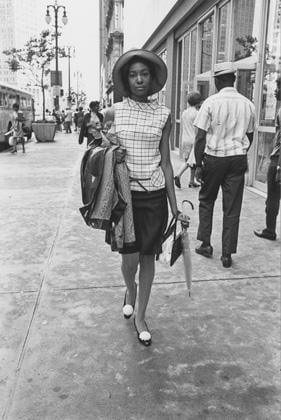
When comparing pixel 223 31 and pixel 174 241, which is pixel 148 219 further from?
pixel 223 31

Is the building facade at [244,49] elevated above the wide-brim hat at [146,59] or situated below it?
above

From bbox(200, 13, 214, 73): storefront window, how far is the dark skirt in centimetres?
838

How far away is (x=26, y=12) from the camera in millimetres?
56094

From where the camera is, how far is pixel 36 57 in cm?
3122

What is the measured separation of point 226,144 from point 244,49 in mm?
4929

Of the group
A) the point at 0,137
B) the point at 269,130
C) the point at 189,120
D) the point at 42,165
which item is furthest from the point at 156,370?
the point at 0,137

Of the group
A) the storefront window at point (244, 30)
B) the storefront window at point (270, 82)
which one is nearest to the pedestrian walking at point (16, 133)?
the storefront window at point (244, 30)

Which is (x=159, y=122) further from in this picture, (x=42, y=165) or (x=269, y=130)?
(x=42, y=165)

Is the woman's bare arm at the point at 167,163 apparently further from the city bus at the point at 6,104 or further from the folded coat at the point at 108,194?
the city bus at the point at 6,104

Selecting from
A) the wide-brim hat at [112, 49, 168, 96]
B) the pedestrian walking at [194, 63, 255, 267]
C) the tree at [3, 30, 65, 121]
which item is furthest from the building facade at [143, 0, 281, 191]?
the tree at [3, 30, 65, 121]

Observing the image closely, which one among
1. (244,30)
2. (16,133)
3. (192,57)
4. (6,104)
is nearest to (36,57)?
(6,104)

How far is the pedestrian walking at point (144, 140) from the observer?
2.89 meters

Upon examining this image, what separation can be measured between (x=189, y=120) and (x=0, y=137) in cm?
1004

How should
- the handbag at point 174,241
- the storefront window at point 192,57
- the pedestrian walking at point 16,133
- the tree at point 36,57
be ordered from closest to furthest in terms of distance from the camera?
the handbag at point 174,241 → the storefront window at point 192,57 → the pedestrian walking at point 16,133 → the tree at point 36,57
